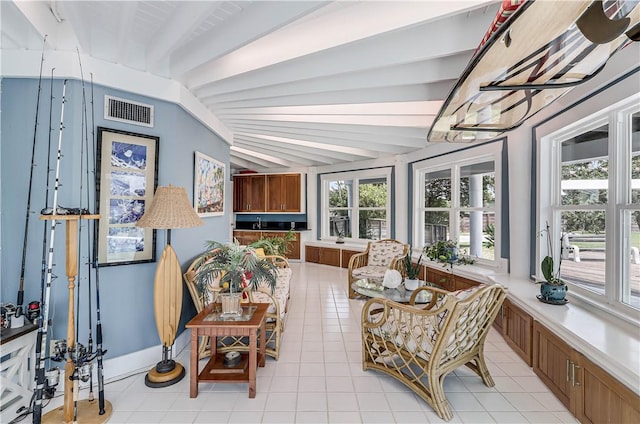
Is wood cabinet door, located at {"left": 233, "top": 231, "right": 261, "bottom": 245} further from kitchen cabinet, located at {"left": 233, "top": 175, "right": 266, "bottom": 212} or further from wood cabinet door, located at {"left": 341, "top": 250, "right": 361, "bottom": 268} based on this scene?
wood cabinet door, located at {"left": 341, "top": 250, "right": 361, "bottom": 268}

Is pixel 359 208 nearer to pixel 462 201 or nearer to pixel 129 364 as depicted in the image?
pixel 462 201

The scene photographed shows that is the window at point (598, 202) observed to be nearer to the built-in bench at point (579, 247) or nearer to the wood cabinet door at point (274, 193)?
the built-in bench at point (579, 247)

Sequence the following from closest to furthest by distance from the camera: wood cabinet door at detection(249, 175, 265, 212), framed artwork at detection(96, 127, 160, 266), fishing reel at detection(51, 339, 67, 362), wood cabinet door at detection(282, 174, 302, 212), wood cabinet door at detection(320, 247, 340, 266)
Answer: fishing reel at detection(51, 339, 67, 362) < framed artwork at detection(96, 127, 160, 266) < wood cabinet door at detection(320, 247, 340, 266) < wood cabinet door at detection(282, 174, 302, 212) < wood cabinet door at detection(249, 175, 265, 212)

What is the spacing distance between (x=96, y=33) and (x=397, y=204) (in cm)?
512

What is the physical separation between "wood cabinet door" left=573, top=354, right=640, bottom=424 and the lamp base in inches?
115

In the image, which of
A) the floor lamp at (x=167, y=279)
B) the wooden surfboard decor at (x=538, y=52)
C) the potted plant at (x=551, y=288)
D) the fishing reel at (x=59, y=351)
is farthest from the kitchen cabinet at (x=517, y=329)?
the fishing reel at (x=59, y=351)

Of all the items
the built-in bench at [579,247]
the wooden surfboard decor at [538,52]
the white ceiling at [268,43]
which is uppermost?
the white ceiling at [268,43]

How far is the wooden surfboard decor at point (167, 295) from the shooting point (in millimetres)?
2475

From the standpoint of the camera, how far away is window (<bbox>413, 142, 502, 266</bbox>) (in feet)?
13.2

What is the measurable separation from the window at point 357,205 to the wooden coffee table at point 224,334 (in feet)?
14.7

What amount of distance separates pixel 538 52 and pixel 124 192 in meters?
3.05

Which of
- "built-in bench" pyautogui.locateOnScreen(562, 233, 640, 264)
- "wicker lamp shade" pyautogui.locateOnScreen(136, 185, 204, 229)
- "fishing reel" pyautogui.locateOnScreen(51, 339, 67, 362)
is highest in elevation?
"wicker lamp shade" pyautogui.locateOnScreen(136, 185, 204, 229)

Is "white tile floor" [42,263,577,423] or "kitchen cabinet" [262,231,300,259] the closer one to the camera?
"white tile floor" [42,263,577,423]

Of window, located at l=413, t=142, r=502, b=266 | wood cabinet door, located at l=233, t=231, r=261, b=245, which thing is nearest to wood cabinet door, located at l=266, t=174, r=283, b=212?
wood cabinet door, located at l=233, t=231, r=261, b=245
